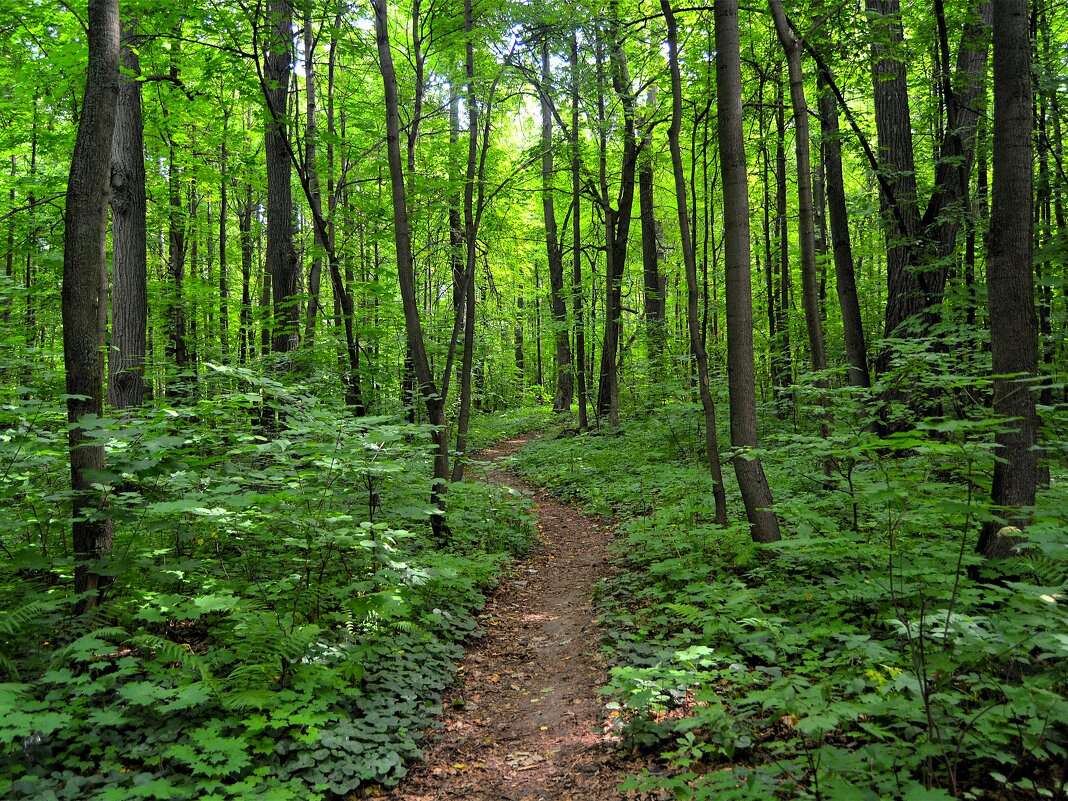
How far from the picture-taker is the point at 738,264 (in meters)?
5.50

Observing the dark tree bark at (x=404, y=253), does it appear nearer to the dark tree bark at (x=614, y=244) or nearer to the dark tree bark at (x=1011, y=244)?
the dark tree bark at (x=1011, y=244)

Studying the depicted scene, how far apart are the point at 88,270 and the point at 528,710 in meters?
4.41

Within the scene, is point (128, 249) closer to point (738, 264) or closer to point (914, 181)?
point (738, 264)

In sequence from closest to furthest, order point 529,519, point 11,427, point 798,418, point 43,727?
1. point 43,727
2. point 11,427
3. point 529,519
4. point 798,418

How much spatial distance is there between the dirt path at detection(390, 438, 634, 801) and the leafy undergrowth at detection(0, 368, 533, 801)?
0.78 feet

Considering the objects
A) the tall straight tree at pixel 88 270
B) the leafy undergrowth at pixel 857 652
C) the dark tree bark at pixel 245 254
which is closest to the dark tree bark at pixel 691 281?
the leafy undergrowth at pixel 857 652

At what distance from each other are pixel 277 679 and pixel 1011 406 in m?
5.23

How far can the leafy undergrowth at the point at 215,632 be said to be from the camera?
10.1 ft

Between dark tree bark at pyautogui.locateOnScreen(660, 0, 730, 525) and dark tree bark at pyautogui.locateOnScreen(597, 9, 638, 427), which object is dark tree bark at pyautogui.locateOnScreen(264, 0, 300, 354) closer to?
dark tree bark at pyautogui.locateOnScreen(660, 0, 730, 525)

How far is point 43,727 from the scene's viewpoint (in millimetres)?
2787

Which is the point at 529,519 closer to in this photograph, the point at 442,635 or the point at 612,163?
the point at 442,635

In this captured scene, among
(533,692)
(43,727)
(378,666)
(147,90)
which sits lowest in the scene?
Result: (533,692)

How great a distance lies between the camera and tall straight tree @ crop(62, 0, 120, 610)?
3.88 meters

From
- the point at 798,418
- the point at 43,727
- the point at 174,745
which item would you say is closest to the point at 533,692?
the point at 174,745
